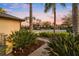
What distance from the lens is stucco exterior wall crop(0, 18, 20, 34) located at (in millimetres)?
2756

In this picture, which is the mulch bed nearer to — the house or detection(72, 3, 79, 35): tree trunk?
the house

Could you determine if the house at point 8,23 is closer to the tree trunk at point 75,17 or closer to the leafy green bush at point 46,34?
the leafy green bush at point 46,34

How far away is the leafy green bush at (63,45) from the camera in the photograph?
2.71 m

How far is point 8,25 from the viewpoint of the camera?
2.77 meters

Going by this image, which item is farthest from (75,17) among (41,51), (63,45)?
(41,51)

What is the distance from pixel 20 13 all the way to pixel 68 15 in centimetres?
71

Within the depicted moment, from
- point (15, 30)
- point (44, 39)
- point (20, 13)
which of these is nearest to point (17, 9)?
point (20, 13)

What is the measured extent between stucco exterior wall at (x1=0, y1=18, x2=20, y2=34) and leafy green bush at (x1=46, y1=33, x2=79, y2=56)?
564 millimetres

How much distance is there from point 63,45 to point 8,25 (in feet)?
2.79

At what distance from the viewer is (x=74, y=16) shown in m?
2.80

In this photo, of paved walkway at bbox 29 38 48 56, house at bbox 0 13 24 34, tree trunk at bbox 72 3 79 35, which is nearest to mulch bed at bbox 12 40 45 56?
paved walkway at bbox 29 38 48 56

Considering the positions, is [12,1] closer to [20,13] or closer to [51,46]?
[20,13]

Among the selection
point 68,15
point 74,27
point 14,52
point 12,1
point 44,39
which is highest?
point 12,1

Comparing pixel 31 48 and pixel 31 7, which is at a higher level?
pixel 31 7
